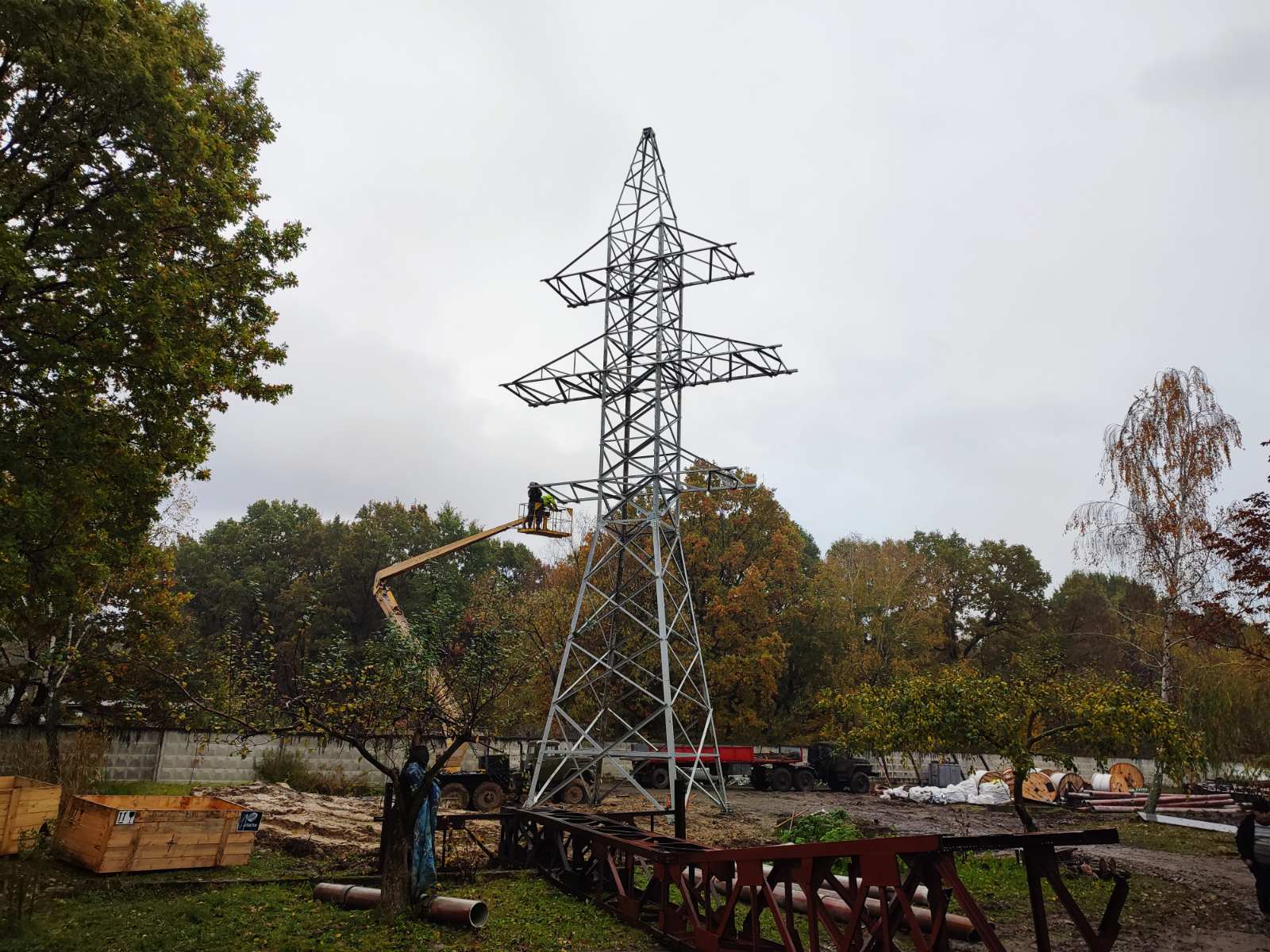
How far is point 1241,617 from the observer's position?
15828 millimetres

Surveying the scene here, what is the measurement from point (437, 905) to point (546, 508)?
14.0 meters

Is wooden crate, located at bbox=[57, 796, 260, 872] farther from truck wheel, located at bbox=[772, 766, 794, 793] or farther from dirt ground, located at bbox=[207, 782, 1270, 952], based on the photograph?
truck wheel, located at bbox=[772, 766, 794, 793]

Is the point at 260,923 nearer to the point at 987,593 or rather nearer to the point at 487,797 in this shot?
the point at 487,797

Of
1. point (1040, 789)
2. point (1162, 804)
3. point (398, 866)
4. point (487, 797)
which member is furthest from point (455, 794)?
point (1162, 804)

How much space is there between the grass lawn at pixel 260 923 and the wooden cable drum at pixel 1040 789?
2099 cm

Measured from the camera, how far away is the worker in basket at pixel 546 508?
2120cm

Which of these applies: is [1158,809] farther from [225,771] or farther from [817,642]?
[225,771]

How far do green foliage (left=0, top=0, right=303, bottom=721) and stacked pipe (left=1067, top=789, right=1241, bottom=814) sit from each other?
82.4ft

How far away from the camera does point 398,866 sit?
9.02 metres

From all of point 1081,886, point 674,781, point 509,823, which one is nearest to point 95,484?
point 509,823

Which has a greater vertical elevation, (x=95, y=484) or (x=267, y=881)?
(x=95, y=484)

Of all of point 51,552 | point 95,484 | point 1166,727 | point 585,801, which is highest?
point 95,484

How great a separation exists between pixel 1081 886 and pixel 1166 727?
2711 millimetres

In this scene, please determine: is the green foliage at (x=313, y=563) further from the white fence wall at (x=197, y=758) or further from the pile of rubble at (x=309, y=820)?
the pile of rubble at (x=309, y=820)
